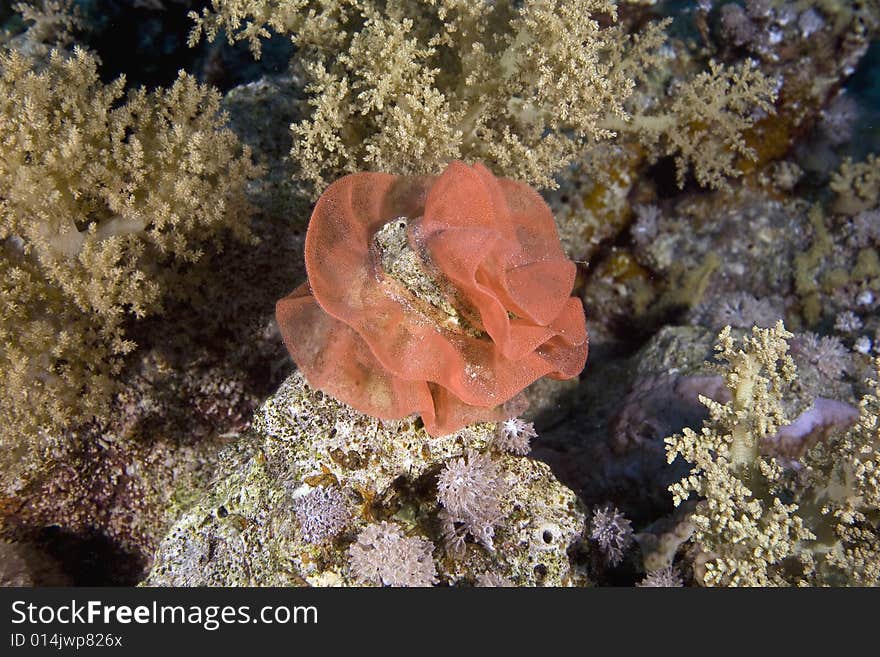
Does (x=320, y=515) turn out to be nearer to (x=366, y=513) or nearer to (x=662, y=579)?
(x=366, y=513)

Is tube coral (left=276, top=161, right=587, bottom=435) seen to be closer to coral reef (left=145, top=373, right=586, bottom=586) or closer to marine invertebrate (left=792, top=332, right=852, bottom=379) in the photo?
coral reef (left=145, top=373, right=586, bottom=586)

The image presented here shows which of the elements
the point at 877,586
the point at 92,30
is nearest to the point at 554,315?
the point at 877,586

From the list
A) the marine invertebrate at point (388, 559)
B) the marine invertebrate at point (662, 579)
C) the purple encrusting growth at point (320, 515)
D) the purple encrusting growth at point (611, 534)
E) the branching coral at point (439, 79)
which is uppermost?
the branching coral at point (439, 79)

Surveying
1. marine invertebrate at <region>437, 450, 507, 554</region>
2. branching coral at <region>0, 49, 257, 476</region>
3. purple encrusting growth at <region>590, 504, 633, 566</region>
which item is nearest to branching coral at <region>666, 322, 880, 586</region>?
purple encrusting growth at <region>590, 504, 633, 566</region>

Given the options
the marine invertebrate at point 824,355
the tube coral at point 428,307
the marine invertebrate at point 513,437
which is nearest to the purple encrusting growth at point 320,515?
the tube coral at point 428,307

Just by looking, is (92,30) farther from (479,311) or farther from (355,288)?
(479,311)

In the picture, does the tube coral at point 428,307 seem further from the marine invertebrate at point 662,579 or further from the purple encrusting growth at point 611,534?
the marine invertebrate at point 662,579
